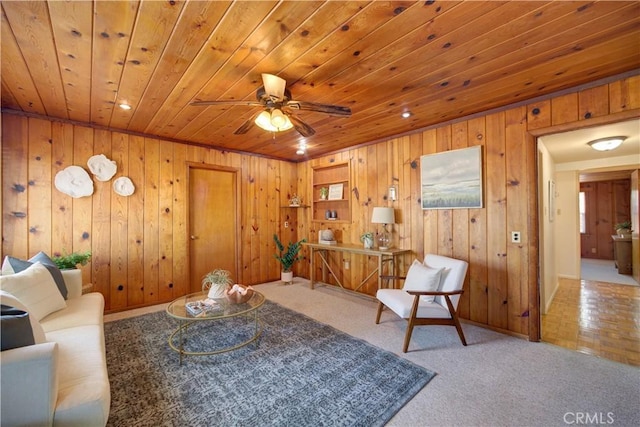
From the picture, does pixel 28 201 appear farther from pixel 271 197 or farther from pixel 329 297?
pixel 329 297

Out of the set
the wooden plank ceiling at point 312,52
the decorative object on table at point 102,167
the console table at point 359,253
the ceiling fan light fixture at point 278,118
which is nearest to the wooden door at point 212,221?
the decorative object on table at point 102,167

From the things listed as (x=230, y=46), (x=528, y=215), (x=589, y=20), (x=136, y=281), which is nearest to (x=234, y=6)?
(x=230, y=46)

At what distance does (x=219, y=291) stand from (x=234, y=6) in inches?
92.7

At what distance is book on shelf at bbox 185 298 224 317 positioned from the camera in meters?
2.37

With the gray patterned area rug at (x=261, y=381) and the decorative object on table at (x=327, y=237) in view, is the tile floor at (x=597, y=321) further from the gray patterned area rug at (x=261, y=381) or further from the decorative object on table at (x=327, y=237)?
the decorative object on table at (x=327, y=237)

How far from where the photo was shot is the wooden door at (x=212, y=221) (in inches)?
170

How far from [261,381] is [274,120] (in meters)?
2.06

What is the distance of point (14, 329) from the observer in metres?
Result: 1.23

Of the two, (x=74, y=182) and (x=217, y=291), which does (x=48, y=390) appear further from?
(x=74, y=182)

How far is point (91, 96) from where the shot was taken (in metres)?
2.61

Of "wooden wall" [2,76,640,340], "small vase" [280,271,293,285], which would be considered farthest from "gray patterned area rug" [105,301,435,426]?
"small vase" [280,271,293,285]

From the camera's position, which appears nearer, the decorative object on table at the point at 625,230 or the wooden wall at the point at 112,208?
the wooden wall at the point at 112,208

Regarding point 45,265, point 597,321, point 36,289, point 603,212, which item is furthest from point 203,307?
point 603,212

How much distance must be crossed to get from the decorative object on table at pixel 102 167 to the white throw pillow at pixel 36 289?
1486mm
